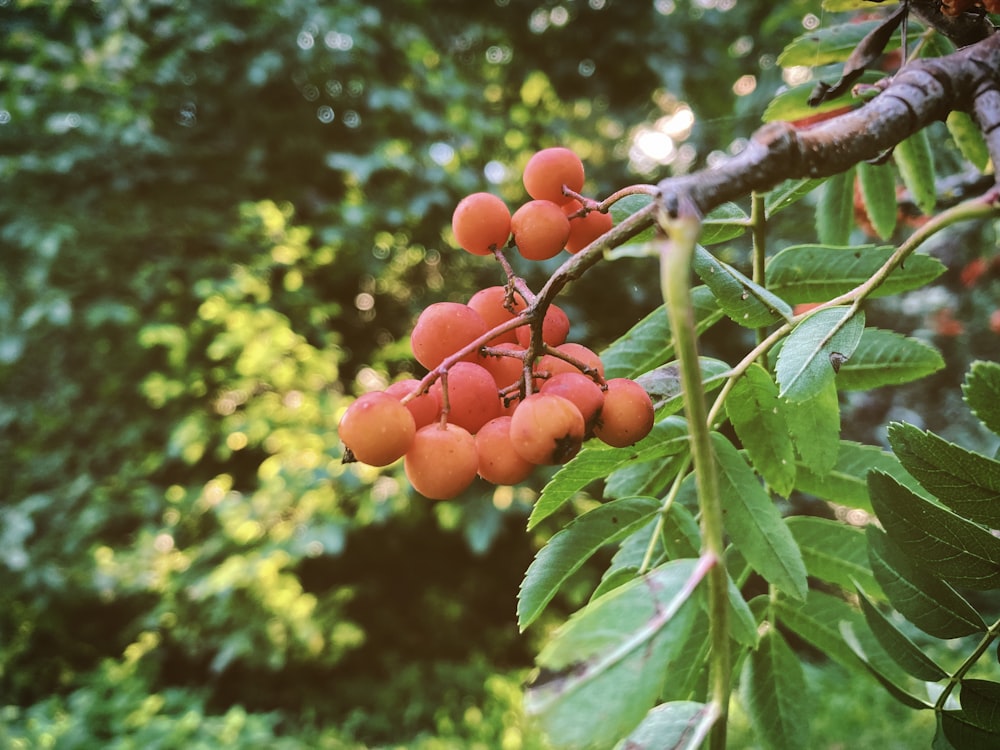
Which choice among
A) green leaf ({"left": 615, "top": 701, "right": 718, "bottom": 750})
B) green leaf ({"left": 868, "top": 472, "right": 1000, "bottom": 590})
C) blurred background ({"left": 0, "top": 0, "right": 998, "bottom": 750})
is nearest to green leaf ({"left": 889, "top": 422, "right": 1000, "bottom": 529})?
green leaf ({"left": 868, "top": 472, "right": 1000, "bottom": 590})

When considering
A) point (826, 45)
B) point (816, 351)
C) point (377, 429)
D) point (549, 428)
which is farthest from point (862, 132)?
point (826, 45)

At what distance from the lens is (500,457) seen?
0.46 metres

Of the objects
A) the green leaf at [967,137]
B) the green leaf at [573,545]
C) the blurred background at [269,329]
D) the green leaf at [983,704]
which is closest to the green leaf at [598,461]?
the green leaf at [573,545]

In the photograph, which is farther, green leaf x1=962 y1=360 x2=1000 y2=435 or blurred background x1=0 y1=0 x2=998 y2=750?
blurred background x1=0 y1=0 x2=998 y2=750

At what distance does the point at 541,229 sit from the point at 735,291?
0.16 m

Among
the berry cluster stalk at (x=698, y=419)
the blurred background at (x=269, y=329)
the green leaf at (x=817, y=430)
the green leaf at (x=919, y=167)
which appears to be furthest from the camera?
the blurred background at (x=269, y=329)

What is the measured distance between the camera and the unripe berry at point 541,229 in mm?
524

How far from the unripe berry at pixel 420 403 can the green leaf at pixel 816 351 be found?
250 mm

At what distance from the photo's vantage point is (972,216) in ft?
0.98

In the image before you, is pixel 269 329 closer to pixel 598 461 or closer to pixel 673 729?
pixel 598 461

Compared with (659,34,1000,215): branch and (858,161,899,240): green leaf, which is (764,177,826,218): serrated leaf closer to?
(659,34,1000,215): branch

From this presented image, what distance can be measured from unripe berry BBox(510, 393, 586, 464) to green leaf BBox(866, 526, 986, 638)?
253 mm

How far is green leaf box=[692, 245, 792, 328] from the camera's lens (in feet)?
1.65

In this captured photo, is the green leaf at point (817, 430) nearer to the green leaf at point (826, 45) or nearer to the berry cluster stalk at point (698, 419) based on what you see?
the berry cluster stalk at point (698, 419)
